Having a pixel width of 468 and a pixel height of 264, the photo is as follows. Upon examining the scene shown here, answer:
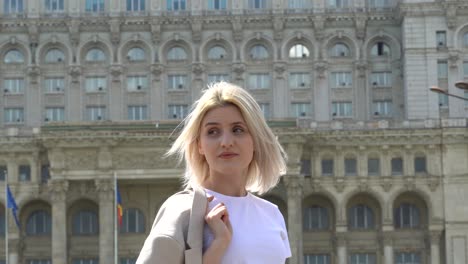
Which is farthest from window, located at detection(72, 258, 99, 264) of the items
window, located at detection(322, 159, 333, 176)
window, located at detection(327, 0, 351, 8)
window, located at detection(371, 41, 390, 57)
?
window, located at detection(371, 41, 390, 57)

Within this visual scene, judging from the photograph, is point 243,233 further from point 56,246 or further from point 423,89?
point 423,89

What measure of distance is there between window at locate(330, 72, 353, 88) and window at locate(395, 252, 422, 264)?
16.3m

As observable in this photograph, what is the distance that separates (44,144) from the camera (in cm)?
7994

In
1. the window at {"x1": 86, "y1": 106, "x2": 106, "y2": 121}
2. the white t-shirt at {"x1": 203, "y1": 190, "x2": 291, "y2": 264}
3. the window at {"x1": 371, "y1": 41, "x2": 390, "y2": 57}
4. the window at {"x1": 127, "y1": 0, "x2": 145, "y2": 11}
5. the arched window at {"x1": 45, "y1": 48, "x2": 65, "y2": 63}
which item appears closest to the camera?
the white t-shirt at {"x1": 203, "y1": 190, "x2": 291, "y2": 264}

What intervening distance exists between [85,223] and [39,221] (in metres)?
3.58

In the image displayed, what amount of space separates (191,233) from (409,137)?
76344 mm

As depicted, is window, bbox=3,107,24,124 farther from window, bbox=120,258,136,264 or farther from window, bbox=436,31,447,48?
window, bbox=436,31,447,48

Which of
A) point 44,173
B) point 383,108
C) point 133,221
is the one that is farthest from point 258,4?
point 44,173

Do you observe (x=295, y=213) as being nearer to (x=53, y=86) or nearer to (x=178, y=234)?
(x=53, y=86)

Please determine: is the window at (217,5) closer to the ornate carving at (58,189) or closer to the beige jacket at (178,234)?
the ornate carving at (58,189)

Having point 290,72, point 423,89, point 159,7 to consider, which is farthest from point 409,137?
point 159,7

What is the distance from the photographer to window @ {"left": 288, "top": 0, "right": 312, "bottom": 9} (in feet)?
300

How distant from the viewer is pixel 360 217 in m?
83.8

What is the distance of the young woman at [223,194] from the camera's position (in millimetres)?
6051
